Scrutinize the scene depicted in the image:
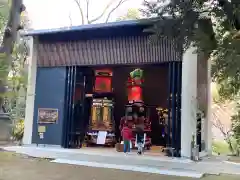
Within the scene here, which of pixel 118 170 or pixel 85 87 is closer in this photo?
pixel 118 170

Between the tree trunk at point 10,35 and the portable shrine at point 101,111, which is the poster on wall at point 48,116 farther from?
the tree trunk at point 10,35

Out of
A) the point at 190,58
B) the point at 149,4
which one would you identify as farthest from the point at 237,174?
the point at 149,4

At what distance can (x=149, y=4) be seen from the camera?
7.11 metres

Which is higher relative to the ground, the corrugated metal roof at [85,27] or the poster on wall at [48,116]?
the corrugated metal roof at [85,27]

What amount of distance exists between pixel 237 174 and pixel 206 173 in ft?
2.90

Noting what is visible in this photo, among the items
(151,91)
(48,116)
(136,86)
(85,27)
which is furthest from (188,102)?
(48,116)

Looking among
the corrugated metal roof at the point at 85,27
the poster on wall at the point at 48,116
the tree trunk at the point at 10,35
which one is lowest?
the poster on wall at the point at 48,116

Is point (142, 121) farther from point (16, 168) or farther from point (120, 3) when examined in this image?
point (120, 3)

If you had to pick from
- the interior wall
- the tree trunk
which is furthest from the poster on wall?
the tree trunk

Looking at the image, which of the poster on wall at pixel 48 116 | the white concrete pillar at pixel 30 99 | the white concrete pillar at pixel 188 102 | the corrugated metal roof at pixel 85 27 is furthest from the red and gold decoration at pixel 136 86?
the white concrete pillar at pixel 30 99

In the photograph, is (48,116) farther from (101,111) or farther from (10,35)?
(10,35)

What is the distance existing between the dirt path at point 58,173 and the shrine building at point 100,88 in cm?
373

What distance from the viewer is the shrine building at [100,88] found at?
12789 millimetres

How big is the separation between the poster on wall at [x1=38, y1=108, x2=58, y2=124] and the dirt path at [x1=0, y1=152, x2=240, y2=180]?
407 centimetres
